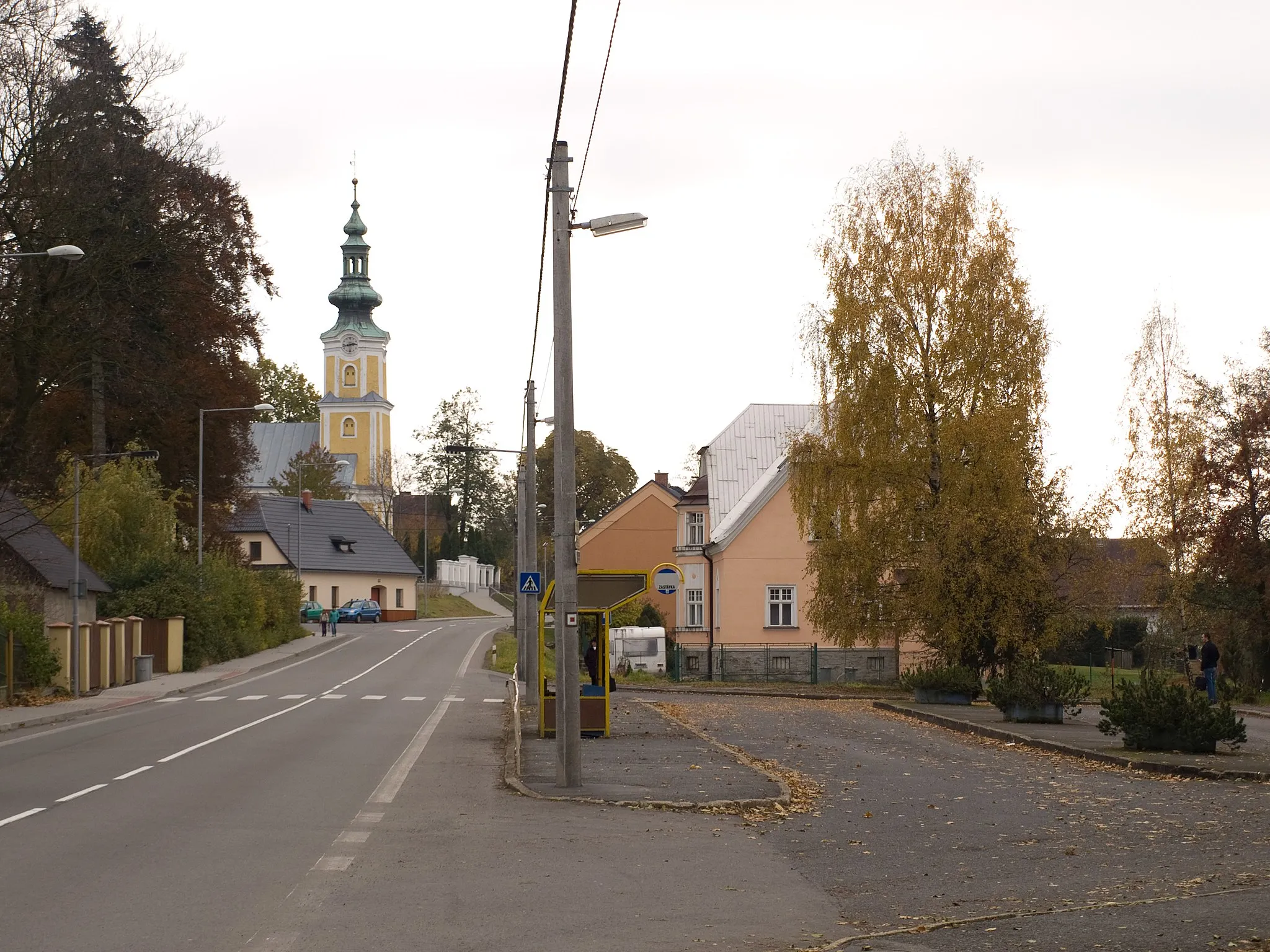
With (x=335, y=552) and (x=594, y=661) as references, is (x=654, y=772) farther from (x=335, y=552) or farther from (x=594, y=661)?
(x=335, y=552)

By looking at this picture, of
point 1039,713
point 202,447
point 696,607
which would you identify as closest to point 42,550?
point 202,447

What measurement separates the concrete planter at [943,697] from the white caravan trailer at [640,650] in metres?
19.0

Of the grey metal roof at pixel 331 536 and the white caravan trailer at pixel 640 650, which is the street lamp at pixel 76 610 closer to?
the white caravan trailer at pixel 640 650

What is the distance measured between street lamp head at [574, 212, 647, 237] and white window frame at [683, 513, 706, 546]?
41.6 meters

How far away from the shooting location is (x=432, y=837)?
12484mm

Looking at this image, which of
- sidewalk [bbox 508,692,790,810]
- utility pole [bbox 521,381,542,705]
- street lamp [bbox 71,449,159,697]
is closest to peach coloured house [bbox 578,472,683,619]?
utility pole [bbox 521,381,542,705]

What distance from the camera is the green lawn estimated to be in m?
103

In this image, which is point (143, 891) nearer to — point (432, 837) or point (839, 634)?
point (432, 837)

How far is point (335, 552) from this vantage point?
93.1 meters

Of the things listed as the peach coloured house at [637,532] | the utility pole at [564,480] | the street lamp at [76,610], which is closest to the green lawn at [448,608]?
the peach coloured house at [637,532]

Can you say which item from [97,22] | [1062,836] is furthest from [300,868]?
[97,22]

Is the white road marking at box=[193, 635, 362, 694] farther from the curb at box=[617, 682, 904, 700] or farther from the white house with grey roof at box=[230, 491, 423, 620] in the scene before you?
the white house with grey roof at box=[230, 491, 423, 620]

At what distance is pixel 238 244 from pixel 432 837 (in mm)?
36857

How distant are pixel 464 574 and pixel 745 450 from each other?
2526 inches
